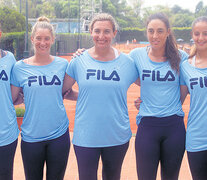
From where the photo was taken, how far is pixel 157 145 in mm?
2672

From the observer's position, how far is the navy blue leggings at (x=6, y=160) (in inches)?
100.0

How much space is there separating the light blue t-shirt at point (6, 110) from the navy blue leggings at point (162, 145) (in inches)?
45.0

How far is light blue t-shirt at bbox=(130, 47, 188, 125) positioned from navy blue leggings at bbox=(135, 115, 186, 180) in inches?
2.8

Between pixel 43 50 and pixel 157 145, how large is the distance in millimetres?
1359

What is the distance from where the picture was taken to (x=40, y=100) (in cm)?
261

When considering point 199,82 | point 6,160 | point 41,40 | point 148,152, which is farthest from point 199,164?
point 41,40

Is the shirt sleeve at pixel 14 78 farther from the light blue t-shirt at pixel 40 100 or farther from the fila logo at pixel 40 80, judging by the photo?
the fila logo at pixel 40 80

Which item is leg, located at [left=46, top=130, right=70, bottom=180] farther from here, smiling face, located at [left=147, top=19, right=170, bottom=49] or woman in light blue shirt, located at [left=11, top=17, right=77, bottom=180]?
smiling face, located at [left=147, top=19, right=170, bottom=49]

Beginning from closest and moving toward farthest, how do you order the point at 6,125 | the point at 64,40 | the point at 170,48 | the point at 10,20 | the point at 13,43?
the point at 6,125
the point at 170,48
the point at 13,43
the point at 10,20
the point at 64,40

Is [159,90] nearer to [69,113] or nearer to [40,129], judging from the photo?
[40,129]

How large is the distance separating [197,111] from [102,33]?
1.05 meters

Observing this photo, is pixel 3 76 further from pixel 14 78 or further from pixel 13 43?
pixel 13 43

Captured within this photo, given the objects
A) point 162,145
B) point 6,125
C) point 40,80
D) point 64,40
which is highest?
point 64,40

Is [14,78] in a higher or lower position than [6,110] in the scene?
higher
